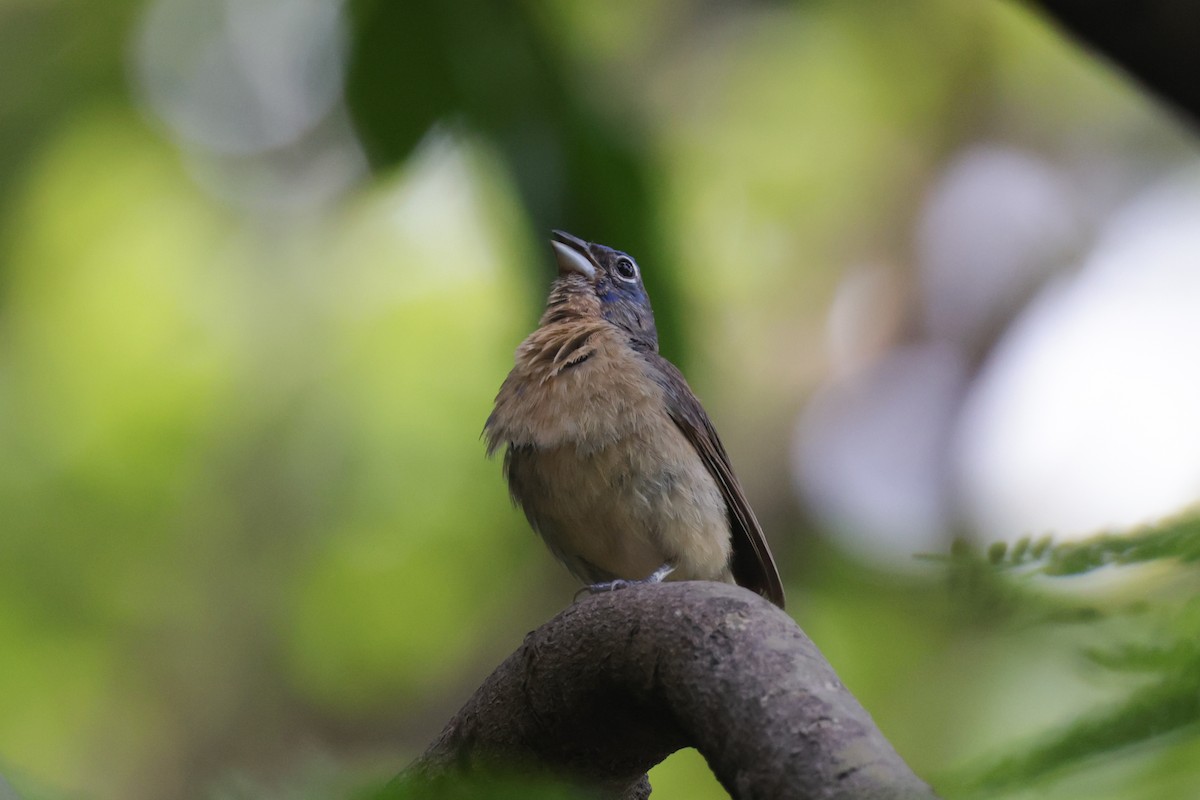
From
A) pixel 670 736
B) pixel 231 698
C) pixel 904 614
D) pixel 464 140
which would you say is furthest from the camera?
pixel 231 698

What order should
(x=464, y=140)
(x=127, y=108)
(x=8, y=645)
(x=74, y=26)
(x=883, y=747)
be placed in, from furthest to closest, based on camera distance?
(x=8, y=645) → (x=127, y=108) → (x=74, y=26) → (x=464, y=140) → (x=883, y=747)

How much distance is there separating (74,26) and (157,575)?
18.1 feet

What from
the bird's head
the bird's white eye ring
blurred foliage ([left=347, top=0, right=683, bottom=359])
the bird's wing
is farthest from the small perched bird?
blurred foliage ([left=347, top=0, right=683, bottom=359])

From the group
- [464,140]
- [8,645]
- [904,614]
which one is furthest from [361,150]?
[8,645]

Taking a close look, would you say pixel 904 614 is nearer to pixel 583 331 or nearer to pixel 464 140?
pixel 583 331

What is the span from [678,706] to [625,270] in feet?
13.9

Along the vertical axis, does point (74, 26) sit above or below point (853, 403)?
above

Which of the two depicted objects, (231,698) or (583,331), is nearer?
(583,331)

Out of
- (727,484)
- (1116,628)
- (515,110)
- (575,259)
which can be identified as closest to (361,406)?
(575,259)

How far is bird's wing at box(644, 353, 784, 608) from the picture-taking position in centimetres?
Result: 535

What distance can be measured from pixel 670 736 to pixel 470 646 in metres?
6.25

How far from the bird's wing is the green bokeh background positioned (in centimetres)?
220

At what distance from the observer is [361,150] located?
3.69 m

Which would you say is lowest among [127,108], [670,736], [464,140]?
[670,736]
